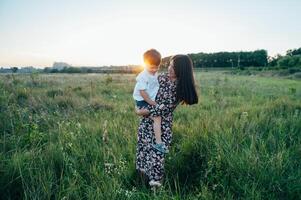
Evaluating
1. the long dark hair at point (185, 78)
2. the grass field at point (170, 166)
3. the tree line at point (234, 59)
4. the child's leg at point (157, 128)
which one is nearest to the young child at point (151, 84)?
the child's leg at point (157, 128)

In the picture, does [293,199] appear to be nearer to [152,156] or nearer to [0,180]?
[152,156]

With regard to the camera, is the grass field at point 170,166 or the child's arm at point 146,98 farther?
the child's arm at point 146,98

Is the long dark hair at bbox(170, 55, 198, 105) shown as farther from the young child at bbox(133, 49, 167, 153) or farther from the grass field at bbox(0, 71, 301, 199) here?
the grass field at bbox(0, 71, 301, 199)

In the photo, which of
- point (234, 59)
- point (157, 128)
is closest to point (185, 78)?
point (157, 128)

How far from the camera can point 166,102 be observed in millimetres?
3094

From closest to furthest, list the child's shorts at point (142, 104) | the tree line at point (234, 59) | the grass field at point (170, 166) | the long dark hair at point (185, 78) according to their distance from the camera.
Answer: the grass field at point (170, 166) < the long dark hair at point (185, 78) < the child's shorts at point (142, 104) < the tree line at point (234, 59)

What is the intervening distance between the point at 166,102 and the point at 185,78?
33 centimetres

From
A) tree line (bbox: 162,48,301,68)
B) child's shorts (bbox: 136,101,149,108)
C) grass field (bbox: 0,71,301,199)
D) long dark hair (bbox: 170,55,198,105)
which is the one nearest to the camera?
grass field (bbox: 0,71,301,199)

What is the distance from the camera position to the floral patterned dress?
3082mm

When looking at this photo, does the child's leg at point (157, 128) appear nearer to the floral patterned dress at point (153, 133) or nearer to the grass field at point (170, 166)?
the floral patterned dress at point (153, 133)

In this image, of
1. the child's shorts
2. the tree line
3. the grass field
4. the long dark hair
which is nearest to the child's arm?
the child's shorts

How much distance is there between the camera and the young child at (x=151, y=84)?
3076 mm

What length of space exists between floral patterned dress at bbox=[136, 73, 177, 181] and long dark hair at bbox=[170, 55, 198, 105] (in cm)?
10

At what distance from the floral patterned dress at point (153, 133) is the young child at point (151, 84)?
2.3 inches
